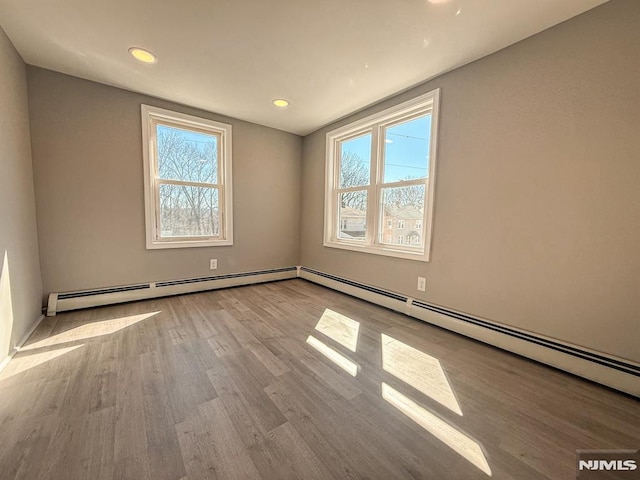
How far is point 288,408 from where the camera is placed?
1365mm

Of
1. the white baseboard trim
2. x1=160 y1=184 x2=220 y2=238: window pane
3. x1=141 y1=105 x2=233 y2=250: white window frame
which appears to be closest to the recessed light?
x1=141 y1=105 x2=233 y2=250: white window frame

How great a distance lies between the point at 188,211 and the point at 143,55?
5.48 feet

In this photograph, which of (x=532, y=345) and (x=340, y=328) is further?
(x=340, y=328)

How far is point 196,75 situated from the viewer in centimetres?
240

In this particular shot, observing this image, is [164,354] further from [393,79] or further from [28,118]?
[393,79]

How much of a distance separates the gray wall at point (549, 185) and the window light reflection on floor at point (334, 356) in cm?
117

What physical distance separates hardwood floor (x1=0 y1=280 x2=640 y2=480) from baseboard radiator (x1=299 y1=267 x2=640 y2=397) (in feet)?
0.24

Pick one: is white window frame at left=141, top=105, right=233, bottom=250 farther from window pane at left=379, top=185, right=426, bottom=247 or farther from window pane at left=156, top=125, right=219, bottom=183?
window pane at left=379, top=185, right=426, bottom=247

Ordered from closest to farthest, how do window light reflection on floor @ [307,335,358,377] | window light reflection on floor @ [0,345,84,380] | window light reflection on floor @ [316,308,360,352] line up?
window light reflection on floor @ [0,345,84,380] → window light reflection on floor @ [307,335,358,377] → window light reflection on floor @ [316,308,360,352]

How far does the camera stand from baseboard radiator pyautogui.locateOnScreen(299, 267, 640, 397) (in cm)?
155

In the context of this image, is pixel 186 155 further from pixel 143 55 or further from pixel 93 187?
pixel 143 55

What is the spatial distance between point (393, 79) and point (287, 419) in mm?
2807

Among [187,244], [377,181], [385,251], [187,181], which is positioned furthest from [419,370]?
[187,181]

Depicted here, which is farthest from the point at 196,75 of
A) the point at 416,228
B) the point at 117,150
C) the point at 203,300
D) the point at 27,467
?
the point at 27,467
